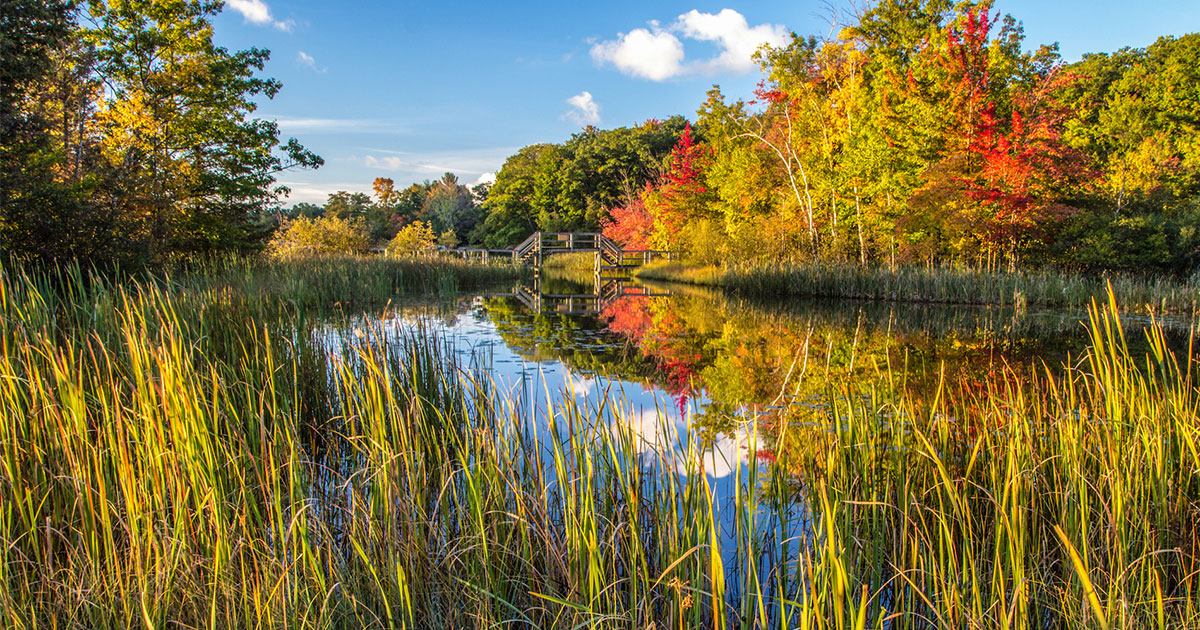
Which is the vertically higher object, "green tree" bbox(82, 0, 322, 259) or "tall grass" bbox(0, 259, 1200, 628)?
"green tree" bbox(82, 0, 322, 259)

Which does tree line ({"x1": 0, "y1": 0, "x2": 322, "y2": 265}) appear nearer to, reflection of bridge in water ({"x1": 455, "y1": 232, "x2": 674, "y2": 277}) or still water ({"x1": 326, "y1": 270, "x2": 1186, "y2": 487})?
still water ({"x1": 326, "y1": 270, "x2": 1186, "y2": 487})

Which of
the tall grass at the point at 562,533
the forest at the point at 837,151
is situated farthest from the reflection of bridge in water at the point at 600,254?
the tall grass at the point at 562,533

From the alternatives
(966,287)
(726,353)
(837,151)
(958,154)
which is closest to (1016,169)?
(958,154)

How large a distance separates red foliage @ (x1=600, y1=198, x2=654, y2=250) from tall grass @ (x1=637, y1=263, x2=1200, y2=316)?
60.8ft

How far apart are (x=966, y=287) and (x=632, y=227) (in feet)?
82.3

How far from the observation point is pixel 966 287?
1341cm

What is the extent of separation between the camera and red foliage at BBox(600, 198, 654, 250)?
3557cm

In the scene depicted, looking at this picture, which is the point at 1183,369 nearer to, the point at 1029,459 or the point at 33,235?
the point at 1029,459

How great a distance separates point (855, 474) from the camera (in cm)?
257

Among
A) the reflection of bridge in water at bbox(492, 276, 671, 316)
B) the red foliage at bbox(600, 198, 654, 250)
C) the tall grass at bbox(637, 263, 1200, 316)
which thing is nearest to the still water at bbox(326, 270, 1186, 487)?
the reflection of bridge in water at bbox(492, 276, 671, 316)

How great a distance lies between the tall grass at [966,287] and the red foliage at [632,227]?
18.5 m

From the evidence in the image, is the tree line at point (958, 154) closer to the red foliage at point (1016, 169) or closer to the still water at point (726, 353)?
the red foliage at point (1016, 169)

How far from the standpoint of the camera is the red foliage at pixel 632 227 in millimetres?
35572

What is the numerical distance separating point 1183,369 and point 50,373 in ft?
29.1
